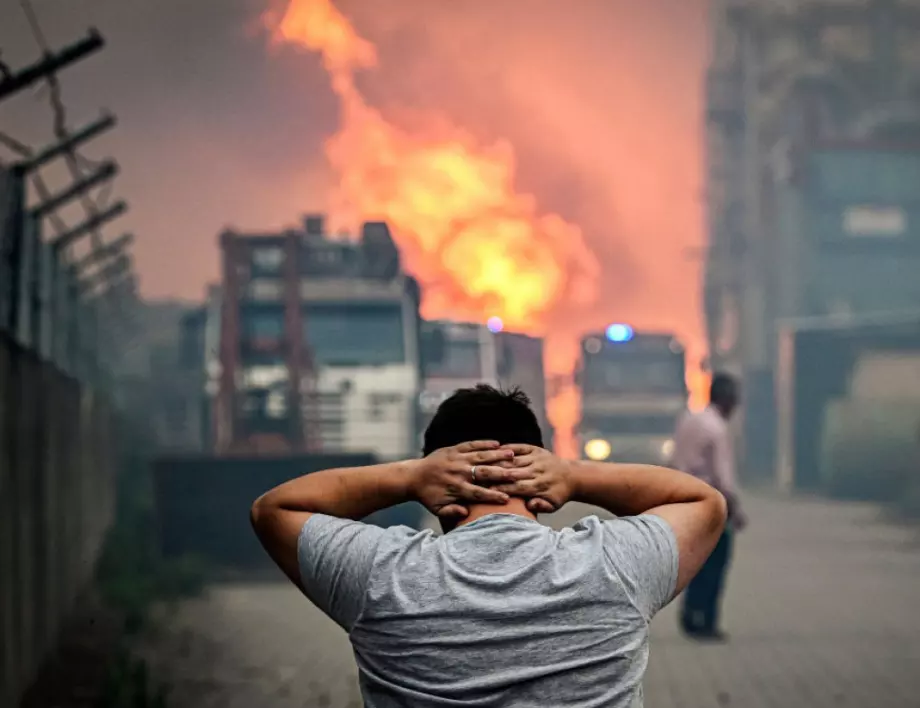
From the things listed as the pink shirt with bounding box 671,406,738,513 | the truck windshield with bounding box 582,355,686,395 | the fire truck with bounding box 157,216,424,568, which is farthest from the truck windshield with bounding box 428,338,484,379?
the pink shirt with bounding box 671,406,738,513

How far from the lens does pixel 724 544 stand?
8812mm

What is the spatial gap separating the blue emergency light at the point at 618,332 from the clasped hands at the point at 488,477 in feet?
72.9

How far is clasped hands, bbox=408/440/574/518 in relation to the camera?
234 centimetres

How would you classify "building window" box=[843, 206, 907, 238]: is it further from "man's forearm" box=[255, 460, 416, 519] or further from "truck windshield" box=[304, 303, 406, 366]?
"man's forearm" box=[255, 460, 416, 519]

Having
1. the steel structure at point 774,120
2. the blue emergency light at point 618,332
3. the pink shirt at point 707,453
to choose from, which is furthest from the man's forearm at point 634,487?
the steel structure at point 774,120

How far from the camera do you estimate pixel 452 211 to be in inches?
1188

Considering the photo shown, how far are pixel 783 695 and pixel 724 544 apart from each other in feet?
5.03

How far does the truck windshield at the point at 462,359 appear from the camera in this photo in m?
19.3

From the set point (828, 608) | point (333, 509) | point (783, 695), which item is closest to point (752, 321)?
point (828, 608)

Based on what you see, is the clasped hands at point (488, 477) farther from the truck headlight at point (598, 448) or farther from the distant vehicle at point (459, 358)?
the truck headlight at point (598, 448)

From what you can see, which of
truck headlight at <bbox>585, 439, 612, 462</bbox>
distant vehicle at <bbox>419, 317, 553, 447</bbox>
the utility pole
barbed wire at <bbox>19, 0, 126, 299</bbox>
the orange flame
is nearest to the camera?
the utility pole

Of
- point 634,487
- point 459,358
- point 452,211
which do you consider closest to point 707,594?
point 634,487

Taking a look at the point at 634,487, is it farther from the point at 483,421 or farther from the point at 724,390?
the point at 724,390

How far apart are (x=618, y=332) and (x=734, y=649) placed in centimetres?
1601
